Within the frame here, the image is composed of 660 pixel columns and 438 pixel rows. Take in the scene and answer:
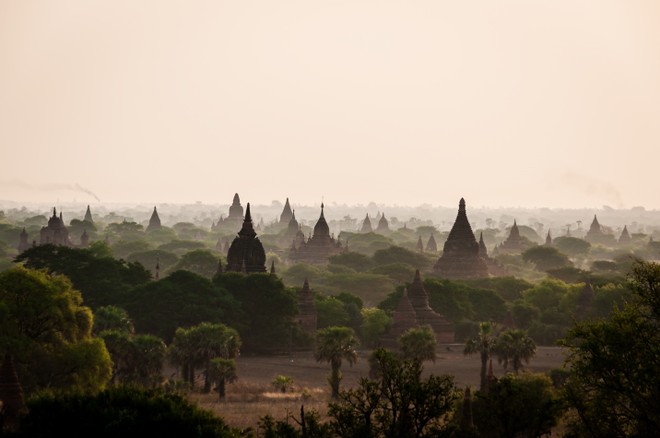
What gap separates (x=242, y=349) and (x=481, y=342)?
72.3 ft

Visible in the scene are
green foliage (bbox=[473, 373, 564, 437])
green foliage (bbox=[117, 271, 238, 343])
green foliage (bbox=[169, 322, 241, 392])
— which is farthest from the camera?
green foliage (bbox=[117, 271, 238, 343])

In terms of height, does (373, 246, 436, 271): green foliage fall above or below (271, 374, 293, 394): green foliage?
above

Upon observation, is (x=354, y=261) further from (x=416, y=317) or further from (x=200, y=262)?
(x=416, y=317)

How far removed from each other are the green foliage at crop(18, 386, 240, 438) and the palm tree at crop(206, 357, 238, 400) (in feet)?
78.7

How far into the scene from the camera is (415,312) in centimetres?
8700

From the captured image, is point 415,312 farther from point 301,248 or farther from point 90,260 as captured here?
point 301,248

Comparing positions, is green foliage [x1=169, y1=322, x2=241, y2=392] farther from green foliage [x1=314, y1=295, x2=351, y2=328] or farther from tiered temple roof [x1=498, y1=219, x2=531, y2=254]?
tiered temple roof [x1=498, y1=219, x2=531, y2=254]

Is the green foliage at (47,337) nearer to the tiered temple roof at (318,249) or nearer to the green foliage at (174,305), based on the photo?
the green foliage at (174,305)

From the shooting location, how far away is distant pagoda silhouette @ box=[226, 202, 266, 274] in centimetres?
9325

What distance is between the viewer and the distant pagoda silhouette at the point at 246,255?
306ft

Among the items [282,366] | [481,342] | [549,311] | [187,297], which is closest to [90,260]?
[187,297]

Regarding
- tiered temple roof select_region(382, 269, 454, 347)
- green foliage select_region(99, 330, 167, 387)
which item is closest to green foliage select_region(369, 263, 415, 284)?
tiered temple roof select_region(382, 269, 454, 347)

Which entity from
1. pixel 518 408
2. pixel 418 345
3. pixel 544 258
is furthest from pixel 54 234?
pixel 518 408

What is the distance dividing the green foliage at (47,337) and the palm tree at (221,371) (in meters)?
8.18
